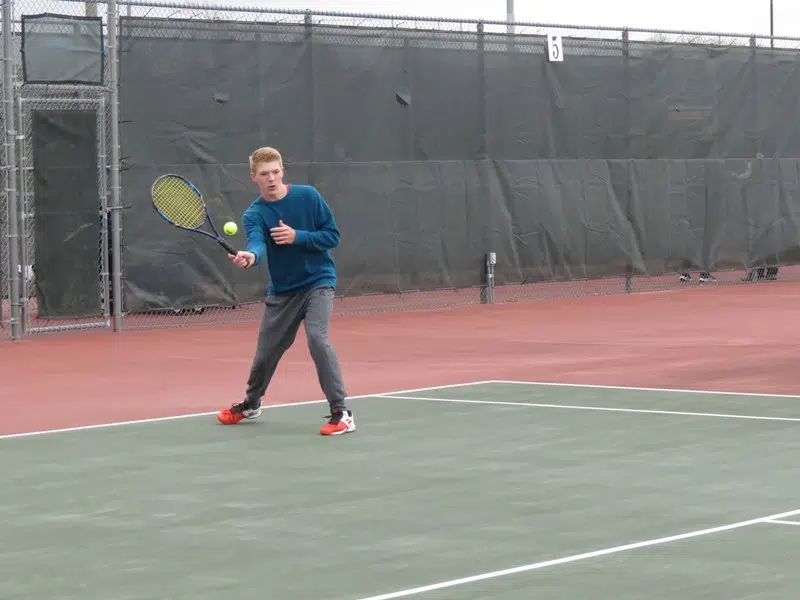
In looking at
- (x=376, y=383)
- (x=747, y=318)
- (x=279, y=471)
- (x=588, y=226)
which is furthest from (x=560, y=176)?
(x=279, y=471)

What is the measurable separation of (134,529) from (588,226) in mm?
14290

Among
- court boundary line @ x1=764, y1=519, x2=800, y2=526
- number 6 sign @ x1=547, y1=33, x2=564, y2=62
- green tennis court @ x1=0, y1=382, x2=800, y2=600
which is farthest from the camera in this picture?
number 6 sign @ x1=547, y1=33, x2=564, y2=62

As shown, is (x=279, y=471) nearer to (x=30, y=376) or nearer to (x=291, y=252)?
(x=291, y=252)

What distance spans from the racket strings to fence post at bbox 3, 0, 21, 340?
555 cm

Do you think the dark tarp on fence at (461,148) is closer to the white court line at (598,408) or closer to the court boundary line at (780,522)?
the white court line at (598,408)

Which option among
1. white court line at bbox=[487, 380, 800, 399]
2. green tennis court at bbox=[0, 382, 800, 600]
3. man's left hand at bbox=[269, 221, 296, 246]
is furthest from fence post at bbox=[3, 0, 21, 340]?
man's left hand at bbox=[269, 221, 296, 246]

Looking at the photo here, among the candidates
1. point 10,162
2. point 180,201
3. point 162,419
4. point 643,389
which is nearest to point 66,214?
point 10,162

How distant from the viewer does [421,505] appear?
680cm

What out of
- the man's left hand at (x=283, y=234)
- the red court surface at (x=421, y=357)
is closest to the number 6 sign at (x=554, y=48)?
the red court surface at (x=421, y=357)

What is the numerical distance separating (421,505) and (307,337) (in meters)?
2.47

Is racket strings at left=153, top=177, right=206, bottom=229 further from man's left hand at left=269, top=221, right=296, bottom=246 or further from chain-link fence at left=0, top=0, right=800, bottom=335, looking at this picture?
chain-link fence at left=0, top=0, right=800, bottom=335

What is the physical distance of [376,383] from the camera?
11703 millimetres

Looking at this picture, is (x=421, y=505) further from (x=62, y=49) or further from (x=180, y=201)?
(x=62, y=49)

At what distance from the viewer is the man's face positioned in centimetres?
917
